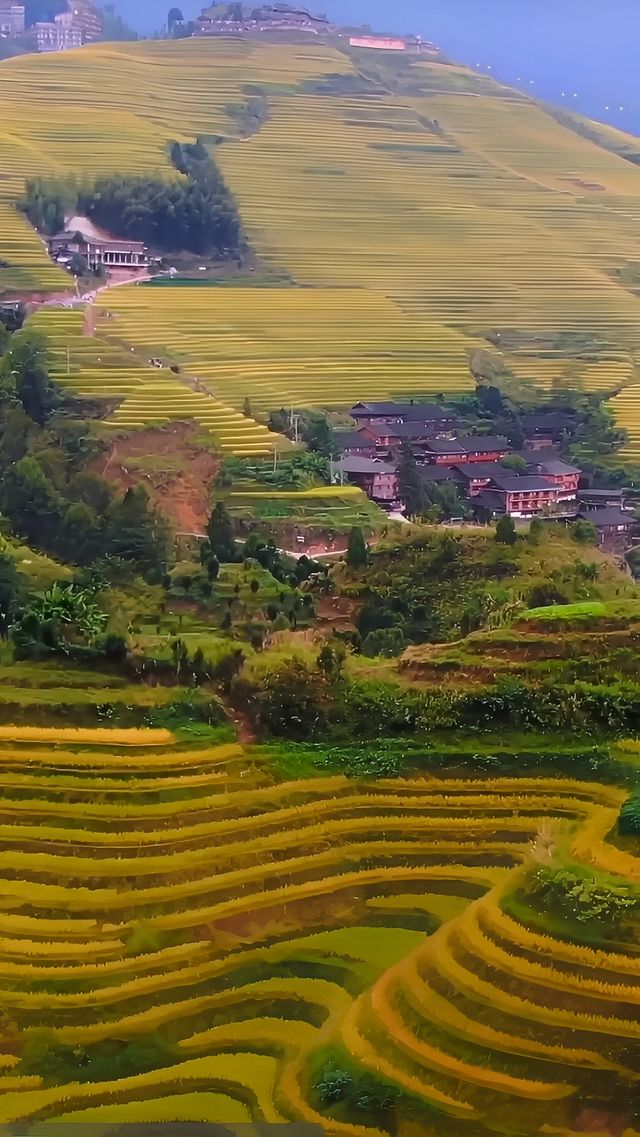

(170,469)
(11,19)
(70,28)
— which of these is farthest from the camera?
(11,19)

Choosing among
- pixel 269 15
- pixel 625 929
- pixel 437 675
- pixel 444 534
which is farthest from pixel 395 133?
pixel 625 929

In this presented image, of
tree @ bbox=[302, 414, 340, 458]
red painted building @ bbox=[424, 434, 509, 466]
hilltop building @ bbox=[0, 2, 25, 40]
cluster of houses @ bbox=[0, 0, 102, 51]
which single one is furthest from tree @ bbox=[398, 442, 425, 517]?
hilltop building @ bbox=[0, 2, 25, 40]

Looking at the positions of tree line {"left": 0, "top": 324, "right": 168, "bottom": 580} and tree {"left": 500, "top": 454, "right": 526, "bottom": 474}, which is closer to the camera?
tree line {"left": 0, "top": 324, "right": 168, "bottom": 580}

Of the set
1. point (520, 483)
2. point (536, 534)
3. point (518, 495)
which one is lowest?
point (518, 495)

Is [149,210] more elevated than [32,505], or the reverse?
[149,210]

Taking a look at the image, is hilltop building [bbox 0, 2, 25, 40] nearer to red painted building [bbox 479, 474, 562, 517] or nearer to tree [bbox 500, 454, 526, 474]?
tree [bbox 500, 454, 526, 474]

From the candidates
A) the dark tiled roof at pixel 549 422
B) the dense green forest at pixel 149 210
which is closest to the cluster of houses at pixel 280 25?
the dense green forest at pixel 149 210

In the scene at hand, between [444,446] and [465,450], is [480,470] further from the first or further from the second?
[444,446]

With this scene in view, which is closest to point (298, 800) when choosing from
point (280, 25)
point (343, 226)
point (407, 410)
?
point (407, 410)
